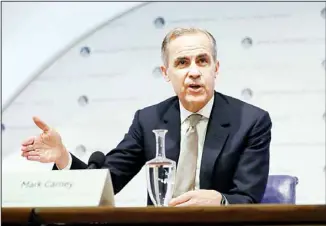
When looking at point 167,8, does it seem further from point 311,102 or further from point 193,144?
point 193,144

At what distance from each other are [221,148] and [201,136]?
8 cm

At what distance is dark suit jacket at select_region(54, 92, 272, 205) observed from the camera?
1740 mm

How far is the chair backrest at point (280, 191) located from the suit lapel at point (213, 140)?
0.78 feet

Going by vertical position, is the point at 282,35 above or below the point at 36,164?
above

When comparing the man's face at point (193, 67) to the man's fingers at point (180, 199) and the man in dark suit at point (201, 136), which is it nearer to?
the man in dark suit at point (201, 136)

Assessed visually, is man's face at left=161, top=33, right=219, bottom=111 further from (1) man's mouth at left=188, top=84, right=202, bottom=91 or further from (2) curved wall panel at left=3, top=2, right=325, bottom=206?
(2) curved wall panel at left=3, top=2, right=325, bottom=206

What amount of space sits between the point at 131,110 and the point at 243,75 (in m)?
0.61

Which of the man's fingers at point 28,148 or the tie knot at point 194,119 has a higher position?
the tie knot at point 194,119

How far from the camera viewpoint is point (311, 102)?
3.18 meters

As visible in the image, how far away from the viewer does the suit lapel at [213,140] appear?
1784 mm

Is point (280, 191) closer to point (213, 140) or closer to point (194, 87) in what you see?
point (213, 140)

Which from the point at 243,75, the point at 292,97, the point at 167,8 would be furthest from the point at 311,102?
the point at 167,8

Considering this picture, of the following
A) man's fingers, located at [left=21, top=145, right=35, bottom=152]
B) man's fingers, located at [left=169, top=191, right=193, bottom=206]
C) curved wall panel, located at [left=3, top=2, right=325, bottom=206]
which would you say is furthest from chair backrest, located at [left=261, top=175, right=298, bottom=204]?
curved wall panel, located at [left=3, top=2, right=325, bottom=206]

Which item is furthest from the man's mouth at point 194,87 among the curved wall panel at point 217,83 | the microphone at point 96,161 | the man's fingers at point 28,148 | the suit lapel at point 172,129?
the curved wall panel at point 217,83
